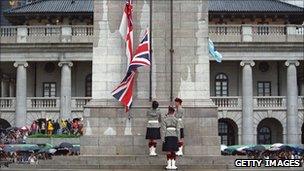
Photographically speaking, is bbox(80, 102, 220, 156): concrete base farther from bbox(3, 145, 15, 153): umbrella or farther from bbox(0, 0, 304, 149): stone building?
bbox(0, 0, 304, 149): stone building

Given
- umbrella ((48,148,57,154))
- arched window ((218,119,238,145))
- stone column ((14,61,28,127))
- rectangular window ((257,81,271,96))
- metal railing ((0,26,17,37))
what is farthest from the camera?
rectangular window ((257,81,271,96))

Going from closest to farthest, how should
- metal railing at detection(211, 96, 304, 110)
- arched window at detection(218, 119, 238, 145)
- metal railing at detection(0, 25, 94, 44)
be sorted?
metal railing at detection(0, 25, 94, 44)
metal railing at detection(211, 96, 304, 110)
arched window at detection(218, 119, 238, 145)

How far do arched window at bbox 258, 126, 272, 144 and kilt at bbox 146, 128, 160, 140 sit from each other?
147ft

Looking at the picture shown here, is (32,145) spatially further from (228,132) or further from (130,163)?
(228,132)

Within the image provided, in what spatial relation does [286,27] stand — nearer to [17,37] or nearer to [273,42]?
[273,42]

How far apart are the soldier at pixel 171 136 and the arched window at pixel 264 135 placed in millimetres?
A: 46521

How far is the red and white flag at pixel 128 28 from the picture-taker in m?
26.2

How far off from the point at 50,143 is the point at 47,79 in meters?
20.8

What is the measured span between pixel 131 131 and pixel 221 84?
43.2m

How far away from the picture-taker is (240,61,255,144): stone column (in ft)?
209

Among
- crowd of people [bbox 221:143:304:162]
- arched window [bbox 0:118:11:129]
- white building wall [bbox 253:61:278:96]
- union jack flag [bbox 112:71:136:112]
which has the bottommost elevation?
crowd of people [bbox 221:143:304:162]

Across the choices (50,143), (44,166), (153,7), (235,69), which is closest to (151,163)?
(44,166)

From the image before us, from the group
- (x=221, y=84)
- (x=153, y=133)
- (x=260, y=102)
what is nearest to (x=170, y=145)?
(x=153, y=133)

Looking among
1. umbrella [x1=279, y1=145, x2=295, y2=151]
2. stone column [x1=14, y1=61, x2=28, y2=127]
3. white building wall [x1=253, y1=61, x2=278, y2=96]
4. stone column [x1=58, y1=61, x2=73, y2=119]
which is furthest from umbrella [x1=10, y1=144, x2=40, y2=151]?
white building wall [x1=253, y1=61, x2=278, y2=96]
